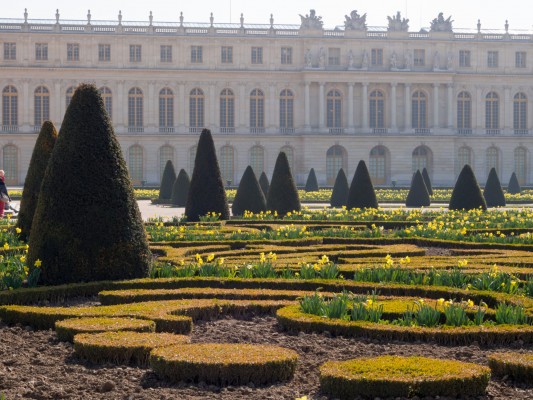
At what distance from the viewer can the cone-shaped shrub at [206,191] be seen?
20719mm

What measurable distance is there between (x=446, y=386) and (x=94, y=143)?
5982 mm

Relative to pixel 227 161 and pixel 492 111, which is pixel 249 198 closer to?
pixel 227 161

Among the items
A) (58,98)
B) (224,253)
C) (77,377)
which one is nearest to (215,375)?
(77,377)

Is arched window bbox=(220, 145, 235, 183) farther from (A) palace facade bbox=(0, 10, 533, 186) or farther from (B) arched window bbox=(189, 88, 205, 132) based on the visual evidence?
(B) arched window bbox=(189, 88, 205, 132)

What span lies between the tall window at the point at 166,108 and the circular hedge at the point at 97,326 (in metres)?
49.9

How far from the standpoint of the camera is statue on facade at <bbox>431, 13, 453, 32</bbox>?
196 ft

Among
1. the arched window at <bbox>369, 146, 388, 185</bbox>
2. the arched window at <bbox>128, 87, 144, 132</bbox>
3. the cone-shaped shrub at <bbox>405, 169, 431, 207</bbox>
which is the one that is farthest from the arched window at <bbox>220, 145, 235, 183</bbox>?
the cone-shaped shrub at <bbox>405, 169, 431, 207</bbox>

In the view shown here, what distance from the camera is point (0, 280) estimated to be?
9.93 meters

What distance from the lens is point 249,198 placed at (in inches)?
957

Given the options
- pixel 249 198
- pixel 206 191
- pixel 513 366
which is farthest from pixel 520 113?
pixel 513 366

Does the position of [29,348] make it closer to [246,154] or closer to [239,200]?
[239,200]

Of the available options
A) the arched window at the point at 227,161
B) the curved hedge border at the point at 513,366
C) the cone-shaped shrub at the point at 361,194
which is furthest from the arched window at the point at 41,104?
the curved hedge border at the point at 513,366

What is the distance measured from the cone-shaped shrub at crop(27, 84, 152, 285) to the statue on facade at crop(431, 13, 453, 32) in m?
50.8

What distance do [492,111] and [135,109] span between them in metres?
21.4
